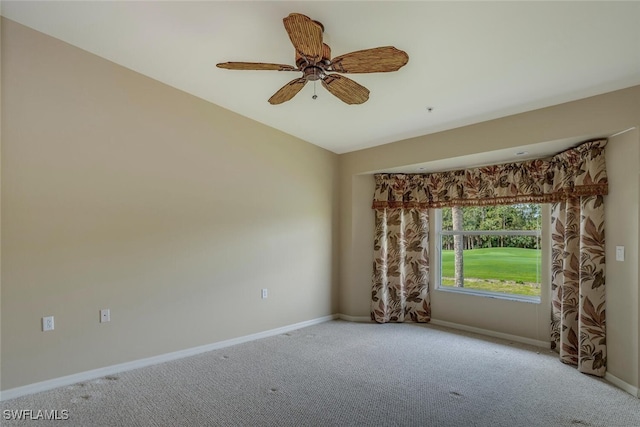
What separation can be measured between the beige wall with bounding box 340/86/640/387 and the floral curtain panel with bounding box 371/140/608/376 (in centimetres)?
11

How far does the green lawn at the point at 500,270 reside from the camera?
411cm

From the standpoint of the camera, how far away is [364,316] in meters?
5.01

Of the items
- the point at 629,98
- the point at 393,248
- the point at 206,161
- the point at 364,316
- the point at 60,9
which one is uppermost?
the point at 60,9

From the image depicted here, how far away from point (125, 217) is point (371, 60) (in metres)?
2.60

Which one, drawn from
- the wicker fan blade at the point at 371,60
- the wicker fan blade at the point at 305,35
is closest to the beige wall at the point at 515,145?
the wicker fan blade at the point at 371,60

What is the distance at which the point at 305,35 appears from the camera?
1.96 m

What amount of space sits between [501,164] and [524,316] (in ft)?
6.01

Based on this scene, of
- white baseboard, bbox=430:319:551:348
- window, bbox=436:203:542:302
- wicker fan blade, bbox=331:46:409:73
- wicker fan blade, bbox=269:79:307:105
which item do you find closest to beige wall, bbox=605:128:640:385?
white baseboard, bbox=430:319:551:348

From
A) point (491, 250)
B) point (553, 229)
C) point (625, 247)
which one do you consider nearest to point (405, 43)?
point (625, 247)

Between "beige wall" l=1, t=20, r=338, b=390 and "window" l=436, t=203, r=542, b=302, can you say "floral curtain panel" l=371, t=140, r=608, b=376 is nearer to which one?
"window" l=436, t=203, r=542, b=302

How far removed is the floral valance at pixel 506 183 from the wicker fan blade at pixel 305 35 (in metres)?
2.81

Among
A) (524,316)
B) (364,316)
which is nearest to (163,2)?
(364,316)

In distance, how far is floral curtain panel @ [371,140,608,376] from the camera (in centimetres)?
316

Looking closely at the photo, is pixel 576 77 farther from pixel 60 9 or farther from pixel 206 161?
pixel 60 9
